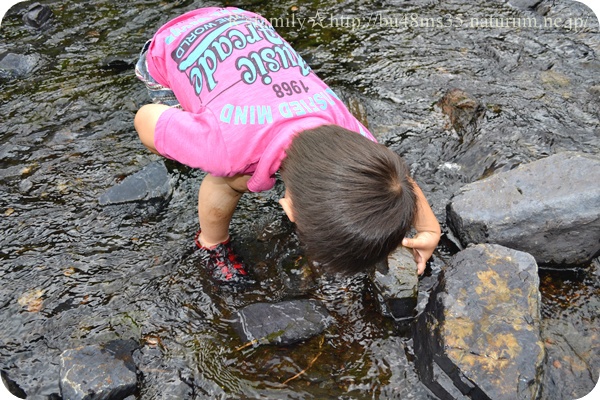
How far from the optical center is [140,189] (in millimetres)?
3080

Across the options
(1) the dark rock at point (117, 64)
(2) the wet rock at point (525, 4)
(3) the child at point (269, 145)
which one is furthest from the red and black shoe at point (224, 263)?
(2) the wet rock at point (525, 4)

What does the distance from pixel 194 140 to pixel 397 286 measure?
3.63 ft

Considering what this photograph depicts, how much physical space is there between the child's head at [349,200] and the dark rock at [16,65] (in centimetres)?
294

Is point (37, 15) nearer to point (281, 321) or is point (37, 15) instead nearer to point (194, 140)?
point (194, 140)

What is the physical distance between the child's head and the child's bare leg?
0.53 metres

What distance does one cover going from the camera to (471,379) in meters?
2.13

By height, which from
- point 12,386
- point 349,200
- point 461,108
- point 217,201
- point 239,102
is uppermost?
point 239,102

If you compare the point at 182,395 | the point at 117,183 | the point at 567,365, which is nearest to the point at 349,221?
the point at 182,395

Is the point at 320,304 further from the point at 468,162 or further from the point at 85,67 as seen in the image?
the point at 85,67

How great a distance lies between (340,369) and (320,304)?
0.33m

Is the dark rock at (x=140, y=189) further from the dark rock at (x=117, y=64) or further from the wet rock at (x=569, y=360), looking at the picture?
the wet rock at (x=569, y=360)

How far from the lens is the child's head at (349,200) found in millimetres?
1856

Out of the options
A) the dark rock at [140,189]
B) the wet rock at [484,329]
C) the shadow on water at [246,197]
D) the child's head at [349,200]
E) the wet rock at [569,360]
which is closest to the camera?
the child's head at [349,200]

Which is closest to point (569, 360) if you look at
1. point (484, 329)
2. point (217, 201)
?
point (484, 329)
